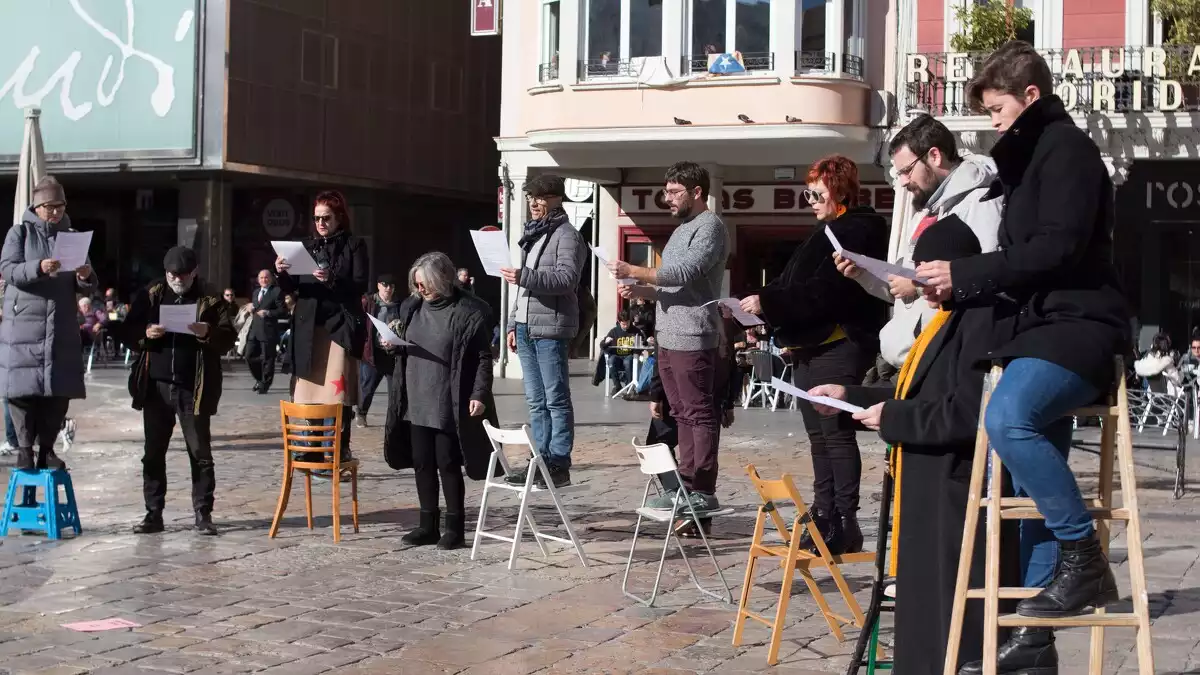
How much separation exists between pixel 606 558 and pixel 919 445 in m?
4.11

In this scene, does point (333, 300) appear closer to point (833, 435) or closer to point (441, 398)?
point (441, 398)

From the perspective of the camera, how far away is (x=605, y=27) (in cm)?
2534

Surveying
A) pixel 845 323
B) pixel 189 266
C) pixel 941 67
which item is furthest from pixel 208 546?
pixel 941 67

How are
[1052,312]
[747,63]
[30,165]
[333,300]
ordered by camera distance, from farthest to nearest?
[747,63] → [30,165] → [333,300] → [1052,312]

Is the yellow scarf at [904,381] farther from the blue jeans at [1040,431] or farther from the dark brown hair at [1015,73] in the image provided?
the dark brown hair at [1015,73]

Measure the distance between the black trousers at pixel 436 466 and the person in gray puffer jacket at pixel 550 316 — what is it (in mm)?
1121

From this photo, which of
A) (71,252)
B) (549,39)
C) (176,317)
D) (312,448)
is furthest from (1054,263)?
(549,39)

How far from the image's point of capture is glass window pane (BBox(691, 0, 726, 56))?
2461 cm

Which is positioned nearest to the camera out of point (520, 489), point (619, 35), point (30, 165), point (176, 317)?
point (520, 489)

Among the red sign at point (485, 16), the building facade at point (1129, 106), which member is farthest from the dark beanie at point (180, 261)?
the red sign at point (485, 16)

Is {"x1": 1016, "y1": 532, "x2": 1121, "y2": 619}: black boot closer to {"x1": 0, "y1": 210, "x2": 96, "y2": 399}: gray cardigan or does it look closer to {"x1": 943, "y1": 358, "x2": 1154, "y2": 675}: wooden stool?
{"x1": 943, "y1": 358, "x2": 1154, "y2": 675}: wooden stool

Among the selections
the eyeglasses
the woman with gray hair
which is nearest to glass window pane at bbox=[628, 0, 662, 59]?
the woman with gray hair

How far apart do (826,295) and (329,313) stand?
4.10 metres

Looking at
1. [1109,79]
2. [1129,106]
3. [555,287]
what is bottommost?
[555,287]
